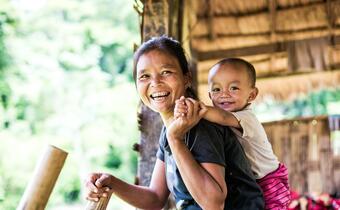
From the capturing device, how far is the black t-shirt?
1.59 meters

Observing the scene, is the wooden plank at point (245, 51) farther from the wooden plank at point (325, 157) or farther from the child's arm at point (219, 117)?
the child's arm at point (219, 117)

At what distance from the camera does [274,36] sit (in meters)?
5.54

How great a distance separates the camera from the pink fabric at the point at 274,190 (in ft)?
6.05

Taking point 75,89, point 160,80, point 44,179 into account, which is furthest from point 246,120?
point 75,89

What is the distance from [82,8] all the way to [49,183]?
33.8 ft

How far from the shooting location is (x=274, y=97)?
6.39 metres

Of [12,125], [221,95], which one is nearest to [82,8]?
[12,125]

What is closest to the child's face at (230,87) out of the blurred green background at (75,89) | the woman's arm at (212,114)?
the woman's arm at (212,114)

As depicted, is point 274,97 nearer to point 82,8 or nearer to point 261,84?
point 261,84

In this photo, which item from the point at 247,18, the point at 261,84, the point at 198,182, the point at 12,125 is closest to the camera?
the point at 198,182

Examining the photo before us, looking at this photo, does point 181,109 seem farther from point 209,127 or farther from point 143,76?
point 143,76

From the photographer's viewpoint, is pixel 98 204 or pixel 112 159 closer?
pixel 98 204

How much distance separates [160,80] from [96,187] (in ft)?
1.27

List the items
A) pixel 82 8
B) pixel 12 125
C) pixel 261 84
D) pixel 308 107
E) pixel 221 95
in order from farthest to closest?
pixel 308 107, pixel 82 8, pixel 12 125, pixel 261 84, pixel 221 95
